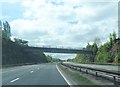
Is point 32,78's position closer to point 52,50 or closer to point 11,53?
point 11,53

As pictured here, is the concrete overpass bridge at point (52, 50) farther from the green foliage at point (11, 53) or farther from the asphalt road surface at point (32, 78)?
the asphalt road surface at point (32, 78)

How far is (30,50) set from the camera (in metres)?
126

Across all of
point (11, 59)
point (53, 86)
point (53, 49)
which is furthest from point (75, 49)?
point (53, 86)

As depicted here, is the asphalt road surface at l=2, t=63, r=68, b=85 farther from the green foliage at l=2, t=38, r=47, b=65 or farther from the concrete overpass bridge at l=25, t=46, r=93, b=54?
the concrete overpass bridge at l=25, t=46, r=93, b=54

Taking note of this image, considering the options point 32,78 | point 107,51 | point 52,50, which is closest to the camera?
point 32,78

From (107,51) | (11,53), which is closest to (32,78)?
(11,53)

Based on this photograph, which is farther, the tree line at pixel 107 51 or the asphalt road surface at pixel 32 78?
the tree line at pixel 107 51

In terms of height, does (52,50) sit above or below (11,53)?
above

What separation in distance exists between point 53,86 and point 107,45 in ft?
368

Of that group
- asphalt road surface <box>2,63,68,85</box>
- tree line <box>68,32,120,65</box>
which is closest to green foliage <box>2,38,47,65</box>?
tree line <box>68,32,120,65</box>

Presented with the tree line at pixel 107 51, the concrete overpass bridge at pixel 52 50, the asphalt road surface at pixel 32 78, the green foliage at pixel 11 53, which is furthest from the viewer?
the concrete overpass bridge at pixel 52 50

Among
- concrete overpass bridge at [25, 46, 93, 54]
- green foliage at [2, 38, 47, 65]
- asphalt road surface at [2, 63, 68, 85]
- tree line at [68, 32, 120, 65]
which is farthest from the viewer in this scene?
concrete overpass bridge at [25, 46, 93, 54]

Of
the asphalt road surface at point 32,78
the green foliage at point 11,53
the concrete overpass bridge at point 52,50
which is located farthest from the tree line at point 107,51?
the asphalt road surface at point 32,78

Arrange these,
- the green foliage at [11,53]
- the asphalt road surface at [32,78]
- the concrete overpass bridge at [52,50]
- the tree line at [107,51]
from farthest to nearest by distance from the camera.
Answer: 1. the concrete overpass bridge at [52,50]
2. the tree line at [107,51]
3. the green foliage at [11,53]
4. the asphalt road surface at [32,78]
